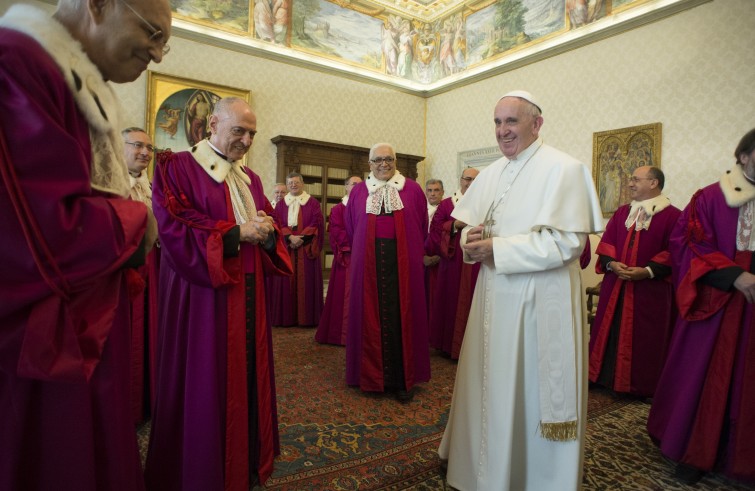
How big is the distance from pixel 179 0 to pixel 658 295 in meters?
9.11

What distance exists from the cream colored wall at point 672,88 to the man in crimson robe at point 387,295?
5332 millimetres

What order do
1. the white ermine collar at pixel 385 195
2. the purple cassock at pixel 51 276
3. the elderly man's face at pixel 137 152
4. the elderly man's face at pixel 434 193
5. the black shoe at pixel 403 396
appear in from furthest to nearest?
the elderly man's face at pixel 434 193, the white ermine collar at pixel 385 195, the black shoe at pixel 403 396, the elderly man's face at pixel 137 152, the purple cassock at pixel 51 276

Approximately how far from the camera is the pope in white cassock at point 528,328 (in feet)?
6.89

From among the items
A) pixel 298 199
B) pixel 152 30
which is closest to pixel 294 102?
pixel 298 199

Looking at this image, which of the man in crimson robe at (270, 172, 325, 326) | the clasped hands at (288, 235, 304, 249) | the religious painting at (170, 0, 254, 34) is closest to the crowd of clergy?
the clasped hands at (288, 235, 304, 249)

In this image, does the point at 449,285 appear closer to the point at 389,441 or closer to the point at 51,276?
the point at 389,441

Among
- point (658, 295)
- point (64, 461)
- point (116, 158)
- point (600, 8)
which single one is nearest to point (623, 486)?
point (658, 295)

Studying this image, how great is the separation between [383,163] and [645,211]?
253 cm

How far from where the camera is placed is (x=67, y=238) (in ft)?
3.54

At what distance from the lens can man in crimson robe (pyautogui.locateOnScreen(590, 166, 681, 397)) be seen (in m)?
4.02

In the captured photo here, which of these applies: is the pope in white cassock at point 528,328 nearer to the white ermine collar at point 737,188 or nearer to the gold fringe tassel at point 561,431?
the gold fringe tassel at point 561,431

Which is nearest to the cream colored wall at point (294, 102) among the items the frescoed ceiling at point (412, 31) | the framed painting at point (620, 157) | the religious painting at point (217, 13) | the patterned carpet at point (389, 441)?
the frescoed ceiling at point (412, 31)

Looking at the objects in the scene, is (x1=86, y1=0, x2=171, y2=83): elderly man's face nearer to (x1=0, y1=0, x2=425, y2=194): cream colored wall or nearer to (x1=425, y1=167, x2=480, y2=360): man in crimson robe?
(x1=425, y1=167, x2=480, y2=360): man in crimson robe

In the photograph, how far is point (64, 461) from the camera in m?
1.17
